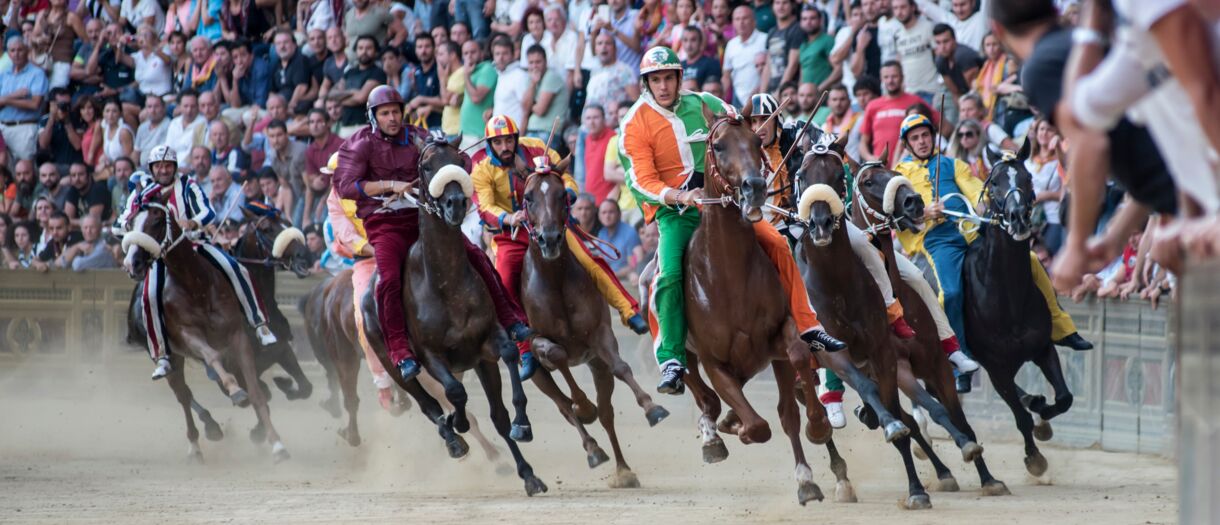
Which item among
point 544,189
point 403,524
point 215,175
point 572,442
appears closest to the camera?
point 403,524

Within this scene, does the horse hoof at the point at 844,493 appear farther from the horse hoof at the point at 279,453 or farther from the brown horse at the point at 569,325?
the horse hoof at the point at 279,453

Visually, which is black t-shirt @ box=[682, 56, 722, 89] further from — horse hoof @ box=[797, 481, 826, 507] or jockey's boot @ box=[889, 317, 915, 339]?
horse hoof @ box=[797, 481, 826, 507]

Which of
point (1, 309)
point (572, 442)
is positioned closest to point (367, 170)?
point (572, 442)

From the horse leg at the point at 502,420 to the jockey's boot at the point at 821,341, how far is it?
2418mm

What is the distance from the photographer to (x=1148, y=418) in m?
13.0

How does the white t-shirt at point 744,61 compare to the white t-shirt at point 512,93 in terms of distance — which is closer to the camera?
the white t-shirt at point 744,61

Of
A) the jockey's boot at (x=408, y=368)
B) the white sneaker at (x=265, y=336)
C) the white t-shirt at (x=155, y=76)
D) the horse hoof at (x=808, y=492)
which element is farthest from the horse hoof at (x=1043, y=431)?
the white t-shirt at (x=155, y=76)

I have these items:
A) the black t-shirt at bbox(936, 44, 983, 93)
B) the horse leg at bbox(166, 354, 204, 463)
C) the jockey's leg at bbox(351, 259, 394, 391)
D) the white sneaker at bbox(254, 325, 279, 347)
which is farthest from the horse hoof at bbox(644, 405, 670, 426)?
the black t-shirt at bbox(936, 44, 983, 93)

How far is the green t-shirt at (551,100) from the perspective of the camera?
58.8ft

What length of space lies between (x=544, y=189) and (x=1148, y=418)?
17.5 ft

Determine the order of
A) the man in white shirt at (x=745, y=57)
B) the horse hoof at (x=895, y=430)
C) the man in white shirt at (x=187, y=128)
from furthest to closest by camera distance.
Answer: the man in white shirt at (x=187, y=128) < the man in white shirt at (x=745, y=57) < the horse hoof at (x=895, y=430)

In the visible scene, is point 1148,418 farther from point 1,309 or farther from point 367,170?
point 1,309

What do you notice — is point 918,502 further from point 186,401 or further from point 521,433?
point 186,401

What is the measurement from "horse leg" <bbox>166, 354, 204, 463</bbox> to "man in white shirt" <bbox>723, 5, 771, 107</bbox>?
610cm
